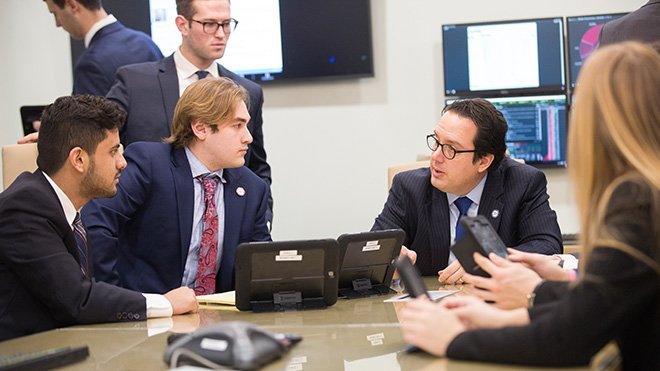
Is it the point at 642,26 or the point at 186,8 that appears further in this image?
the point at 186,8

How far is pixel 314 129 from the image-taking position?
562 cm

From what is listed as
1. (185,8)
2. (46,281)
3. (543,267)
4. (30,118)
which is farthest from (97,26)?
(543,267)

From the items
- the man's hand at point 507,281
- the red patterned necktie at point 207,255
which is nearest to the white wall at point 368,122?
the red patterned necktie at point 207,255

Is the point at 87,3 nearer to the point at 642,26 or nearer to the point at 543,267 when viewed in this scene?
the point at 642,26

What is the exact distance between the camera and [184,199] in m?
3.34

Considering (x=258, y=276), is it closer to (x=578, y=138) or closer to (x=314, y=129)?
(x=578, y=138)

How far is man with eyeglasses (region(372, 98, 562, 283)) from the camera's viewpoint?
3318mm

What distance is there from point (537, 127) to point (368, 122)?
104cm

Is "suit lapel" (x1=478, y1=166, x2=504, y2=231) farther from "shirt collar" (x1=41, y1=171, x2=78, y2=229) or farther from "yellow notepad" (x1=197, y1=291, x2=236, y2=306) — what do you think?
"shirt collar" (x1=41, y1=171, x2=78, y2=229)

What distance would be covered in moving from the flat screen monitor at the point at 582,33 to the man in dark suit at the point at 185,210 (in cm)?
253

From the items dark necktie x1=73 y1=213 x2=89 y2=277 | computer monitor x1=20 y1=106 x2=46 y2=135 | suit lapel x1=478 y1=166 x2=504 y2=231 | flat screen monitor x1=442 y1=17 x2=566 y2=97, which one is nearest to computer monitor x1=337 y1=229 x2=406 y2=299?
suit lapel x1=478 y1=166 x2=504 y2=231

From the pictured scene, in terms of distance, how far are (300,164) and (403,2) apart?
1205 millimetres

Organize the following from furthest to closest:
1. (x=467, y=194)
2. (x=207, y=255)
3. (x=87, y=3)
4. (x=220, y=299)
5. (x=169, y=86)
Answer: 1. (x=87, y=3)
2. (x=169, y=86)
3. (x=467, y=194)
4. (x=207, y=255)
5. (x=220, y=299)

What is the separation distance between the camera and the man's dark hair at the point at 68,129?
2.81 m
